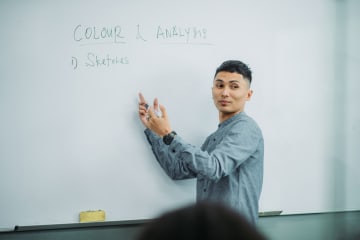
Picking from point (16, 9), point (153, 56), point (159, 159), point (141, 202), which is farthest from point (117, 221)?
point (16, 9)

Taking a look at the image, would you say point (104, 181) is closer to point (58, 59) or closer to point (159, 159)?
point (159, 159)

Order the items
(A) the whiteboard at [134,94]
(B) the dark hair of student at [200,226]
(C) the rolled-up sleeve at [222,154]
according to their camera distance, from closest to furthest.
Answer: (B) the dark hair of student at [200,226] < (C) the rolled-up sleeve at [222,154] < (A) the whiteboard at [134,94]

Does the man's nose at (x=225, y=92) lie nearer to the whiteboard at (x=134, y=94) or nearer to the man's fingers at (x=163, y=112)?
the whiteboard at (x=134, y=94)

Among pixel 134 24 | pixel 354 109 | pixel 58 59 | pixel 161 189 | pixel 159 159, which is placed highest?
pixel 134 24

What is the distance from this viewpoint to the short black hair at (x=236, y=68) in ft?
6.05

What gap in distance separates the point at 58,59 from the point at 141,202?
2.40 ft

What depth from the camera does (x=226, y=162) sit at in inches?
63.8

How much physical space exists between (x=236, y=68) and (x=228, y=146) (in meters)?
0.38

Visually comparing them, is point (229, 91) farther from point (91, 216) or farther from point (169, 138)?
point (91, 216)

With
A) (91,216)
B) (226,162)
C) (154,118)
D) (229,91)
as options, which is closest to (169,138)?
(154,118)

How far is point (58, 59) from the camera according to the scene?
1807 mm

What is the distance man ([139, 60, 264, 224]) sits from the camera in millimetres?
1665

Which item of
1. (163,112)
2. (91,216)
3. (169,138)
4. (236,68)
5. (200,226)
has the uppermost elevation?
(236,68)

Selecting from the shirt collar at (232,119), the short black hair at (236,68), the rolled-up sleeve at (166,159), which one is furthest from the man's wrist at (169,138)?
the short black hair at (236,68)
